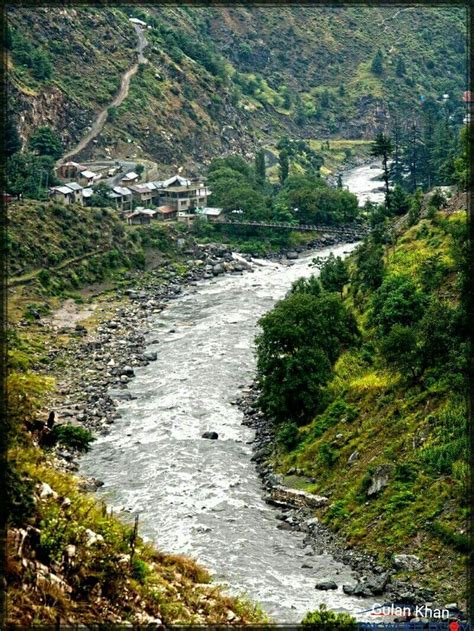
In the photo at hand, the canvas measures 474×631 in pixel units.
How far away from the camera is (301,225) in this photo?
86062mm

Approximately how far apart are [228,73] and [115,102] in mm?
35888

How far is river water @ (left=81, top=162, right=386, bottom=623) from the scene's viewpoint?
29703 mm

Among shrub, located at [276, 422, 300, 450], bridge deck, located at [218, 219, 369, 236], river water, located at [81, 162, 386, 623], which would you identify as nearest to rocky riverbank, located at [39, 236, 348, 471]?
river water, located at [81, 162, 386, 623]

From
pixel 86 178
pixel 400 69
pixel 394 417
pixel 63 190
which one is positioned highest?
pixel 400 69

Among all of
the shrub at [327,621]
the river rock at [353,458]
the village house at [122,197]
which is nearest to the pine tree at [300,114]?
the village house at [122,197]

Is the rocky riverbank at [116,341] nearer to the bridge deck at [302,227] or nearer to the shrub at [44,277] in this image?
the bridge deck at [302,227]

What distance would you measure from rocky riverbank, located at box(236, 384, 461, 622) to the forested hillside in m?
57.5

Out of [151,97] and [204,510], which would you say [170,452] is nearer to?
[204,510]

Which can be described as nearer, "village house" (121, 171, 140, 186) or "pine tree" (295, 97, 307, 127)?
"village house" (121, 171, 140, 186)

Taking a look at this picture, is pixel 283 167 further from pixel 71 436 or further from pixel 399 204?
pixel 71 436

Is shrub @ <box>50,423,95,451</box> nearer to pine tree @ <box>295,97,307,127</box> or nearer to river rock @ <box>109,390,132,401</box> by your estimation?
river rock @ <box>109,390,132,401</box>

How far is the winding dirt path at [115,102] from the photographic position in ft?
301

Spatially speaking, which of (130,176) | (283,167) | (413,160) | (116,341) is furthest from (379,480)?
(283,167)

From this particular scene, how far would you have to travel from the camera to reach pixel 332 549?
31.6m
